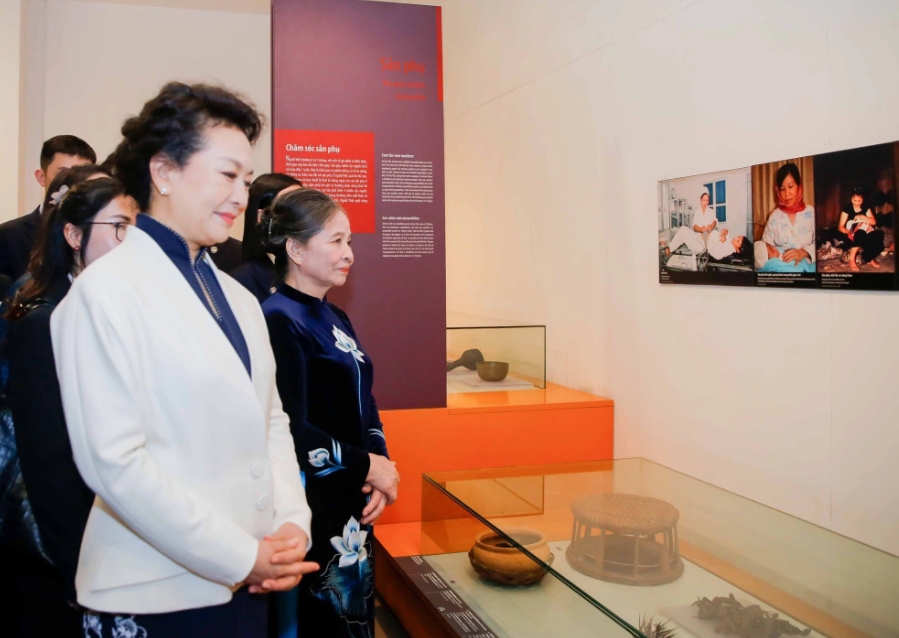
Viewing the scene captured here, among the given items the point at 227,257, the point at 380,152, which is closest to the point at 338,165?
the point at 380,152

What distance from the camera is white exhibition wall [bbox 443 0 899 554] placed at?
2.51 m

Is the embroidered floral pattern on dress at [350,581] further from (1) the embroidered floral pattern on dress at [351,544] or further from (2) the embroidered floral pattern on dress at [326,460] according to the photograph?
(2) the embroidered floral pattern on dress at [326,460]

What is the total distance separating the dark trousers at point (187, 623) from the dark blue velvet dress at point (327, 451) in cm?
66

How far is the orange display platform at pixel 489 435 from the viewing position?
11.5 feet

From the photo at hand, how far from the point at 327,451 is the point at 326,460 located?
0.02 metres

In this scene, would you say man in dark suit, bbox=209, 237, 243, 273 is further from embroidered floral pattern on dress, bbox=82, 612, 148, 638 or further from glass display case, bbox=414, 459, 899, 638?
embroidered floral pattern on dress, bbox=82, 612, 148, 638

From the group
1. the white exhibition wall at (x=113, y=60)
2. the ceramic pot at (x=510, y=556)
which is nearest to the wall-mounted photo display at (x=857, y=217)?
the ceramic pot at (x=510, y=556)

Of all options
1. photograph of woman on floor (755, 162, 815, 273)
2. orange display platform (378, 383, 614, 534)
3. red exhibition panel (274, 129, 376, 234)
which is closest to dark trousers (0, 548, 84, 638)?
orange display platform (378, 383, 614, 534)

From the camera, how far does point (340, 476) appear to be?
203 cm

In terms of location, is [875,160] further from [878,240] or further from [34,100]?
[34,100]

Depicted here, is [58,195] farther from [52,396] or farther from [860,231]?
[860,231]

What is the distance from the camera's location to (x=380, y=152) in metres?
3.44

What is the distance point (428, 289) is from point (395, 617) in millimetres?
1468

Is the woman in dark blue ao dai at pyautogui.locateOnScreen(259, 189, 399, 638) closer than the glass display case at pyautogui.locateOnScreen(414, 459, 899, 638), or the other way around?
the glass display case at pyautogui.locateOnScreen(414, 459, 899, 638)
